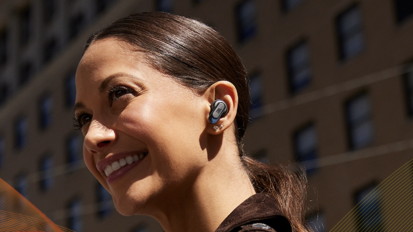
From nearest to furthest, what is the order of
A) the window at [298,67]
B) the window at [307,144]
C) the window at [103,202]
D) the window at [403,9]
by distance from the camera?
the window at [403,9] → the window at [307,144] → the window at [298,67] → the window at [103,202]

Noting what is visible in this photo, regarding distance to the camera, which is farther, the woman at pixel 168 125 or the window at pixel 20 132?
the window at pixel 20 132

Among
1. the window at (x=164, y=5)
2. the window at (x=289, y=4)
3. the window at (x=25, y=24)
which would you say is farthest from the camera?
the window at (x=25, y=24)

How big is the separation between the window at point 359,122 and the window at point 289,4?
14.7 feet

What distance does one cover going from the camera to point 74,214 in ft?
101

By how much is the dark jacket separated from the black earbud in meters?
0.28

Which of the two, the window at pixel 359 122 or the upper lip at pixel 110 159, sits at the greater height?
the upper lip at pixel 110 159

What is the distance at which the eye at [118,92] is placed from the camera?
5.74 feet

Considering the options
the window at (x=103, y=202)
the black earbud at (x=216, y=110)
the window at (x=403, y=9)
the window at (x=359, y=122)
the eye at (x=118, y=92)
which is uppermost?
the eye at (x=118, y=92)

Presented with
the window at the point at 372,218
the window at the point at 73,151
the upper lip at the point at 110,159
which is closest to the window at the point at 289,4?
the window at the point at 372,218

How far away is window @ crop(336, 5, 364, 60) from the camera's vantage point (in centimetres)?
1931

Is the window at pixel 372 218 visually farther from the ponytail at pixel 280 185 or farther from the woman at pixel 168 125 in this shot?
the woman at pixel 168 125

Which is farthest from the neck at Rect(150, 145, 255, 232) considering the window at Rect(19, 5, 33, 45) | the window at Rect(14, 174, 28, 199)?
the window at Rect(19, 5, 33, 45)

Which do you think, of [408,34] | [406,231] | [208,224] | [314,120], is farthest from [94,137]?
[314,120]

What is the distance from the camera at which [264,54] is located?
22328 mm
